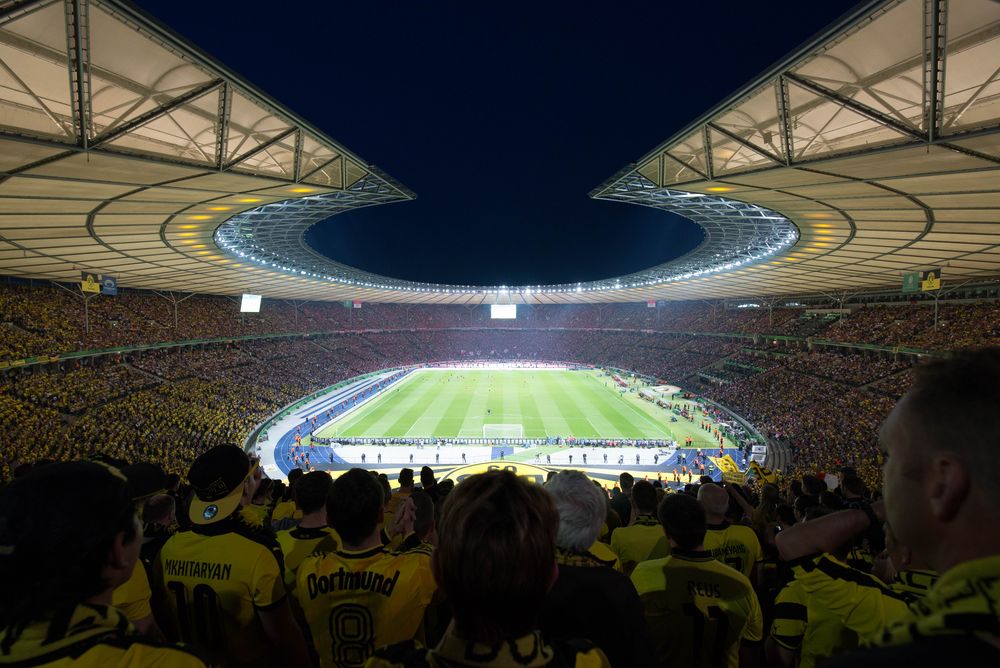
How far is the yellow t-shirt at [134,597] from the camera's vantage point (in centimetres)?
286

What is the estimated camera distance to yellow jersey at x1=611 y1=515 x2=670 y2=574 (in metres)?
4.73

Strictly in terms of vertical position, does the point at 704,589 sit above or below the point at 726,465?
above

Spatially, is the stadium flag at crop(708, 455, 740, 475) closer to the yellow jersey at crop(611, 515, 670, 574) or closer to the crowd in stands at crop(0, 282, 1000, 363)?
the crowd in stands at crop(0, 282, 1000, 363)

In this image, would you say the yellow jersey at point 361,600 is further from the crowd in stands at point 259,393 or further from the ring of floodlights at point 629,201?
the crowd in stands at point 259,393

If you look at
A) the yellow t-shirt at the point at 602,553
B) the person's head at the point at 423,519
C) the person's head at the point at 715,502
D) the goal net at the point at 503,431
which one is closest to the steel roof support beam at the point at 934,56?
the person's head at the point at 715,502

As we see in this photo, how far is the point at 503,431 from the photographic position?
36.8m

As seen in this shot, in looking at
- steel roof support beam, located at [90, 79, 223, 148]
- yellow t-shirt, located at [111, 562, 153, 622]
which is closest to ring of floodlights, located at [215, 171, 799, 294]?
steel roof support beam, located at [90, 79, 223, 148]

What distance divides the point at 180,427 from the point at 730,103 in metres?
30.3

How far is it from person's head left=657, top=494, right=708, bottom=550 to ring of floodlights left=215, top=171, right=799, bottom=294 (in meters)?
14.8

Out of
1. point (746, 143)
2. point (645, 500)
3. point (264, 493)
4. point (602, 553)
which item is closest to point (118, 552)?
point (602, 553)

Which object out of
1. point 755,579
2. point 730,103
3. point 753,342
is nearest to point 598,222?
point 753,342

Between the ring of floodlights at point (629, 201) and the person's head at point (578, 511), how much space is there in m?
15.2

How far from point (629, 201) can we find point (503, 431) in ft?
69.8

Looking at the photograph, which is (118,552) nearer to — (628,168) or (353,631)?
(353,631)
